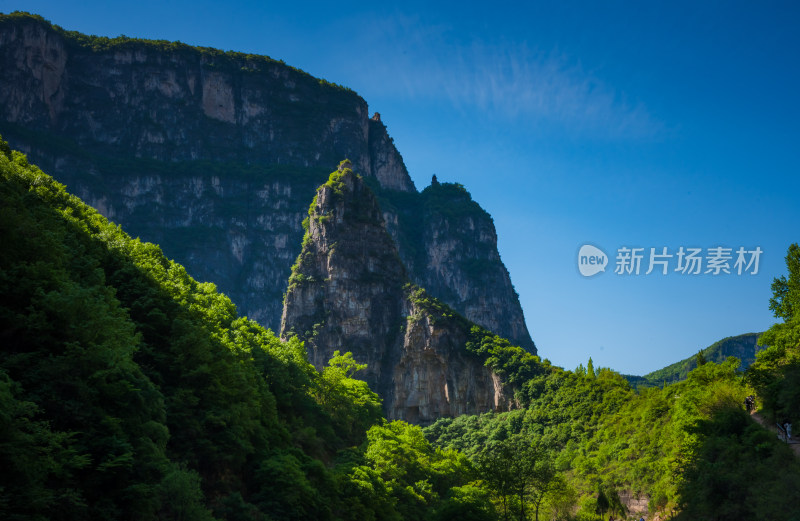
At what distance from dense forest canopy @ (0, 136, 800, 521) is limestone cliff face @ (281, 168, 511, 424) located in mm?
44021

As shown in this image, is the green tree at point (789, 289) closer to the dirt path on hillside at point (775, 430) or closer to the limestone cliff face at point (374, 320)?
the dirt path on hillside at point (775, 430)

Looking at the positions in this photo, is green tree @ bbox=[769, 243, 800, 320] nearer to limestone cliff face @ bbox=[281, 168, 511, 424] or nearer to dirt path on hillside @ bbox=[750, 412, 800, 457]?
dirt path on hillside @ bbox=[750, 412, 800, 457]

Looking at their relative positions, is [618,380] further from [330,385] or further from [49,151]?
[49,151]

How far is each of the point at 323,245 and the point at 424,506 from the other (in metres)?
85.0

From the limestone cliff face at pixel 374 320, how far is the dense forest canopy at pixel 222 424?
4402cm

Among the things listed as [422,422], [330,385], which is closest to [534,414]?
[422,422]

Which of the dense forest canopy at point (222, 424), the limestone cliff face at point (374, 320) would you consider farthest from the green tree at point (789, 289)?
the limestone cliff face at point (374, 320)

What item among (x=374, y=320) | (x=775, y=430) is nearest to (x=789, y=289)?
(x=775, y=430)

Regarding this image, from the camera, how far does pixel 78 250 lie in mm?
33781

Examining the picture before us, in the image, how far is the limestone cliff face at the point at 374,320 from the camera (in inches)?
4673

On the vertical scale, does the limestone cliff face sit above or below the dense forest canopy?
above

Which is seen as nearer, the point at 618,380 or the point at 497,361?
the point at 618,380

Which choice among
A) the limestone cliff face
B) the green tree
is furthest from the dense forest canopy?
the limestone cliff face

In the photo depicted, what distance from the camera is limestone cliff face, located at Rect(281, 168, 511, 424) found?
118688mm
